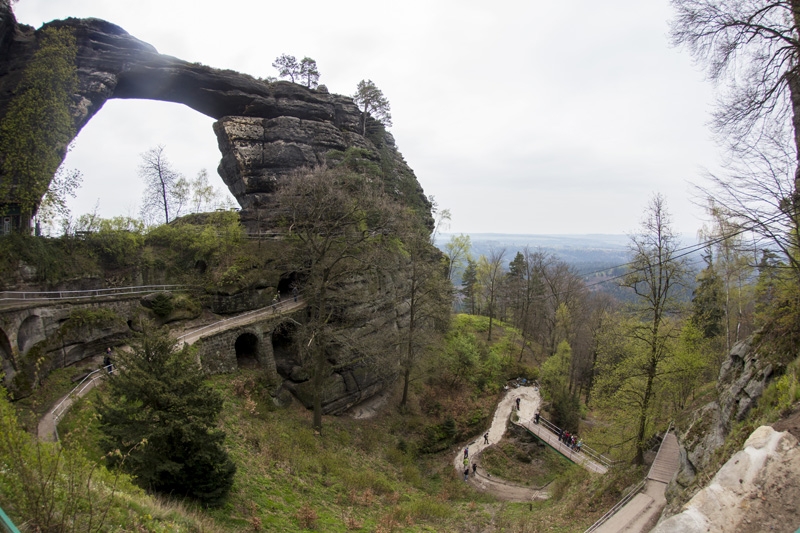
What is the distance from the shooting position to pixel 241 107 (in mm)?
31672

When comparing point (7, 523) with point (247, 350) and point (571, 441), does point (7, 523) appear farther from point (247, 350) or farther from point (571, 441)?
point (571, 441)

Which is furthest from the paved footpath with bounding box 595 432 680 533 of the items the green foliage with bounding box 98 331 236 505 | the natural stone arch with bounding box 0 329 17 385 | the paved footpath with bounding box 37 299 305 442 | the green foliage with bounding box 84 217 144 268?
the green foliage with bounding box 84 217 144 268

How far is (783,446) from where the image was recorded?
17.9 ft

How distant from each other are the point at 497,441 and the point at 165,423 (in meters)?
20.4

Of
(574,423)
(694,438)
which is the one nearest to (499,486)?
(574,423)

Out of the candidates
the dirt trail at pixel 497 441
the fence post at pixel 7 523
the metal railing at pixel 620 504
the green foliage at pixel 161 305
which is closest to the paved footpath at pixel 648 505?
the metal railing at pixel 620 504

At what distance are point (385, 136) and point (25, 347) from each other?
3361 cm

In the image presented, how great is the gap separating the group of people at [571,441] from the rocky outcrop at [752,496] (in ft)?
65.2

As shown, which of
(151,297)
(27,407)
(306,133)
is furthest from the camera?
(306,133)

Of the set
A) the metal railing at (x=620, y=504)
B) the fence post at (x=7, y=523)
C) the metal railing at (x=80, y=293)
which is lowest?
the metal railing at (x=620, y=504)

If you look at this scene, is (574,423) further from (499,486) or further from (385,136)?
(385,136)

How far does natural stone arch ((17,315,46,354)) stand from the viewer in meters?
14.3

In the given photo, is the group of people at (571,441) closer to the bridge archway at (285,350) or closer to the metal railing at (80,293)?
the bridge archway at (285,350)

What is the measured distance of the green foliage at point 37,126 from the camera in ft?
56.2
